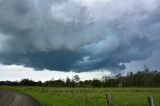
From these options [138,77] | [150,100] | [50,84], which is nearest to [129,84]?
[138,77]

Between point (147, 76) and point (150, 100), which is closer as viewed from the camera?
point (150, 100)

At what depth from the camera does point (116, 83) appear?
7707 inches

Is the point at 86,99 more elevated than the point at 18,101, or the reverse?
the point at 86,99

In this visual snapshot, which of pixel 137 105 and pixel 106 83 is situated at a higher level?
pixel 106 83

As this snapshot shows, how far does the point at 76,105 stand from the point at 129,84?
163 metres

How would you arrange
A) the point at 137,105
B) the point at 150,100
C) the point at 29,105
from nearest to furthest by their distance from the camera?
the point at 150,100 < the point at 29,105 < the point at 137,105

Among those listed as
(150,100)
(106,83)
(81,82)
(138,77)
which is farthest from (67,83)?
(150,100)

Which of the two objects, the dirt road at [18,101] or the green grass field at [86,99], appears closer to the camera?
the dirt road at [18,101]

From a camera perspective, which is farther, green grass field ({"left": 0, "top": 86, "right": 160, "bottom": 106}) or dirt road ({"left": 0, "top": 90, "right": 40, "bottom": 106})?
green grass field ({"left": 0, "top": 86, "right": 160, "bottom": 106})

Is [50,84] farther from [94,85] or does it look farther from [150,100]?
[150,100]

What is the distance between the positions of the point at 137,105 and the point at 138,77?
520 feet

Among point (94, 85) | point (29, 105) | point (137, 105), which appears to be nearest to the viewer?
point (29, 105)

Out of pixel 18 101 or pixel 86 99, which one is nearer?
pixel 18 101

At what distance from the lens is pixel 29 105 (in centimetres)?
3459
